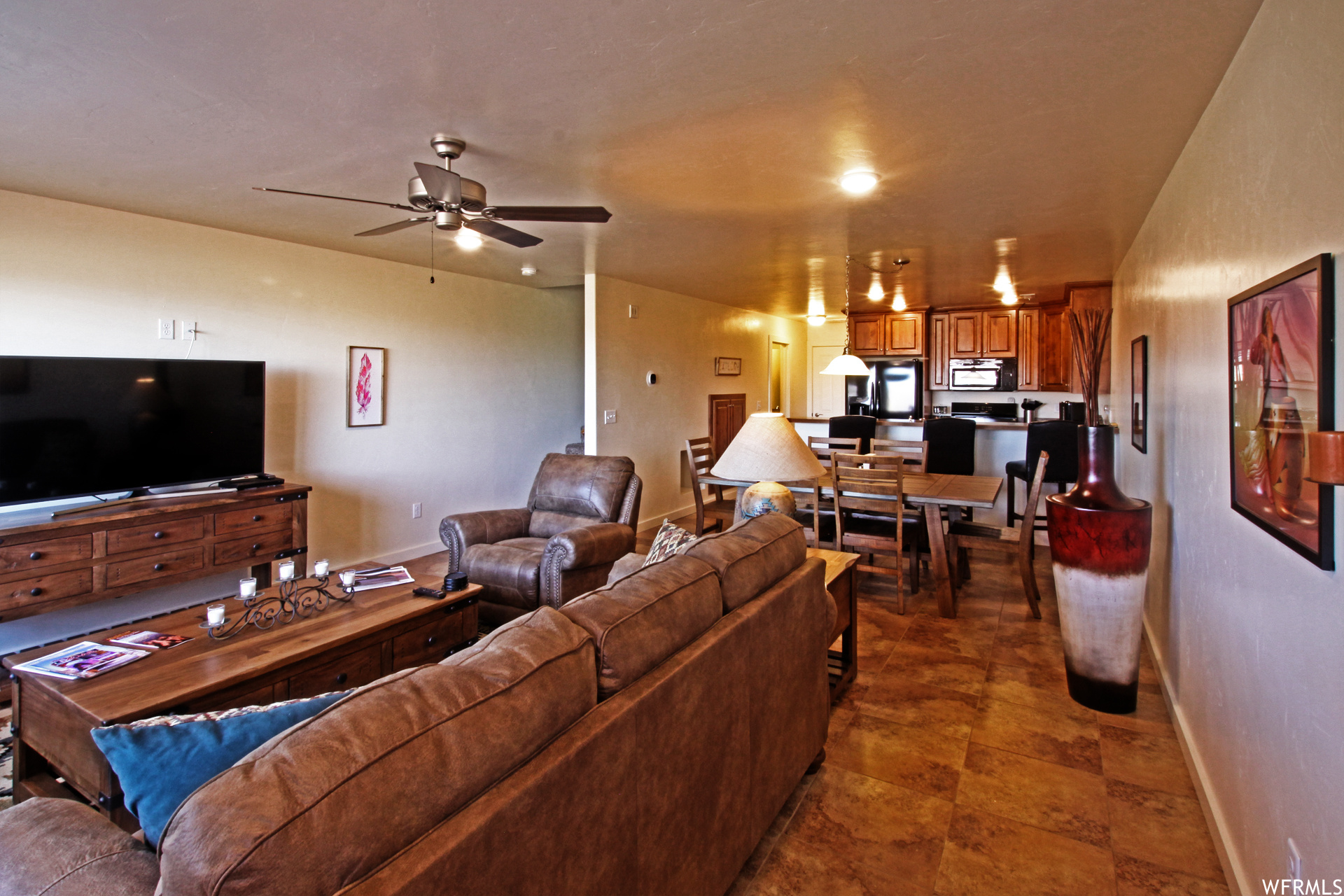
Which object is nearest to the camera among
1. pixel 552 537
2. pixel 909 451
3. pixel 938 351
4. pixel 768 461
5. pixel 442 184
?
pixel 442 184

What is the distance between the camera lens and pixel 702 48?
1.86 meters

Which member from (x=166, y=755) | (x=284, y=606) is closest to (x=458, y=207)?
(x=284, y=606)

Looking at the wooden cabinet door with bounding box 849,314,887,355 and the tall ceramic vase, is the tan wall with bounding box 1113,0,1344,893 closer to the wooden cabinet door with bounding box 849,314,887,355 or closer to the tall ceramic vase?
the tall ceramic vase

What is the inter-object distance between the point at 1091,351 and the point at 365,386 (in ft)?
14.5

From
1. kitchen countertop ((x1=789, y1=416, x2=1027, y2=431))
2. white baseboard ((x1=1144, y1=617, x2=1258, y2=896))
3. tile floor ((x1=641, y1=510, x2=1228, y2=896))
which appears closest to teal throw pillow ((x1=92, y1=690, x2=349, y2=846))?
tile floor ((x1=641, y1=510, x2=1228, y2=896))

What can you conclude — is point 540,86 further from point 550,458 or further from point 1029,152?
point 550,458

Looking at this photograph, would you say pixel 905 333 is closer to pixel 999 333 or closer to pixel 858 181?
pixel 999 333

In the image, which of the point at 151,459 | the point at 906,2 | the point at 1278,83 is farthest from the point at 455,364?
the point at 1278,83

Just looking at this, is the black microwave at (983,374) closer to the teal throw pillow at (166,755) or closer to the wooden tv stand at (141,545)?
the wooden tv stand at (141,545)

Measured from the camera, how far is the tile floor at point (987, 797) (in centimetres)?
184

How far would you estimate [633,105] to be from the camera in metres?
2.23

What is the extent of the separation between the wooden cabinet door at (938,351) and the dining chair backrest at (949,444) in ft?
5.05

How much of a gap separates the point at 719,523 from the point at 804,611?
4.06m

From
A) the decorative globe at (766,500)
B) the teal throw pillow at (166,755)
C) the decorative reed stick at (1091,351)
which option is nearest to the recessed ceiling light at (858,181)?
the decorative reed stick at (1091,351)
